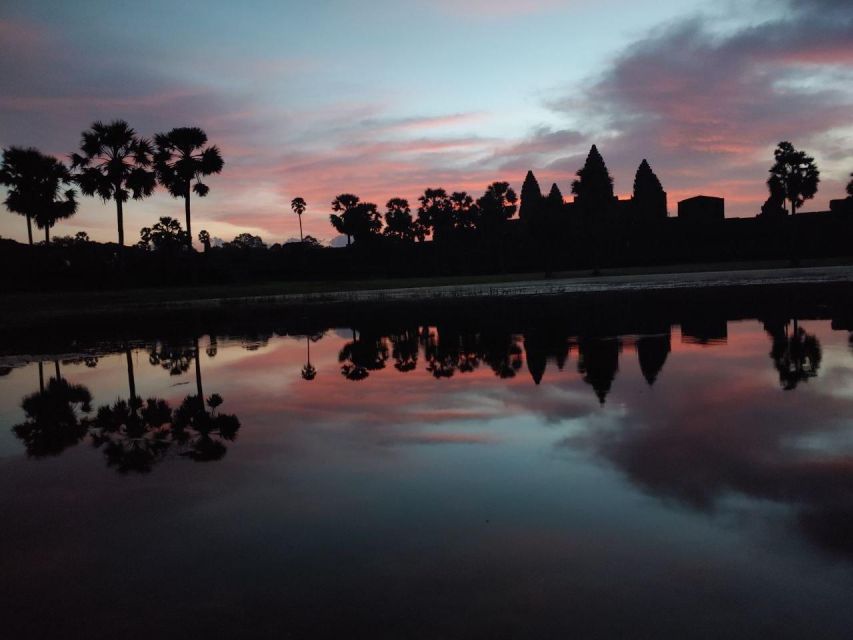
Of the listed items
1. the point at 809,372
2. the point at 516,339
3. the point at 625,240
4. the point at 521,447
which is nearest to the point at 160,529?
the point at 521,447

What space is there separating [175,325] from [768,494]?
2306cm

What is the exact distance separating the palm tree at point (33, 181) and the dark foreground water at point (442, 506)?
43.1m

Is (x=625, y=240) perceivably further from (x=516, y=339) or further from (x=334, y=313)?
(x=516, y=339)

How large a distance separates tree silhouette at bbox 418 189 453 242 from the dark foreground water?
64366 mm

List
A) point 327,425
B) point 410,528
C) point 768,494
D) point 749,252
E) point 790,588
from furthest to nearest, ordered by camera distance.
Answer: point 749,252 < point 327,425 < point 768,494 < point 410,528 < point 790,588

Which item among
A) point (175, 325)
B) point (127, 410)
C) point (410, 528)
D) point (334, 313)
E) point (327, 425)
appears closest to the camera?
point (410, 528)

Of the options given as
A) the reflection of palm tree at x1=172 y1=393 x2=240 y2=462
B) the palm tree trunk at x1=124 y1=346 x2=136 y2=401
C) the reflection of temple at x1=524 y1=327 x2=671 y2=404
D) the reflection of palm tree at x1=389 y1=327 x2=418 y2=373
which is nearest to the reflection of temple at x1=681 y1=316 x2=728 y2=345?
the reflection of temple at x1=524 y1=327 x2=671 y2=404

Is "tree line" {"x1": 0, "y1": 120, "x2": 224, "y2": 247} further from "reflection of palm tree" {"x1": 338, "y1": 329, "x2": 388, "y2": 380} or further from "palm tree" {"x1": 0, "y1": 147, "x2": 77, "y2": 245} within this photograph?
"reflection of palm tree" {"x1": 338, "y1": 329, "x2": 388, "y2": 380}

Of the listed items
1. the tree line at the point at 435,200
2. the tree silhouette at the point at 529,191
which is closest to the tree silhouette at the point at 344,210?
the tree line at the point at 435,200

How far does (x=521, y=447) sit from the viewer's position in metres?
6.56

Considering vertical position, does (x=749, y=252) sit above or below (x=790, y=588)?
above

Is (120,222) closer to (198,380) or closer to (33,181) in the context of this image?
(33,181)

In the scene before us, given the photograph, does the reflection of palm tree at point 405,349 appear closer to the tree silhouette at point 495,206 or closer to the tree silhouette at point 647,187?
the tree silhouette at point 495,206

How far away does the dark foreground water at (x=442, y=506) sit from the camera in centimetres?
352
